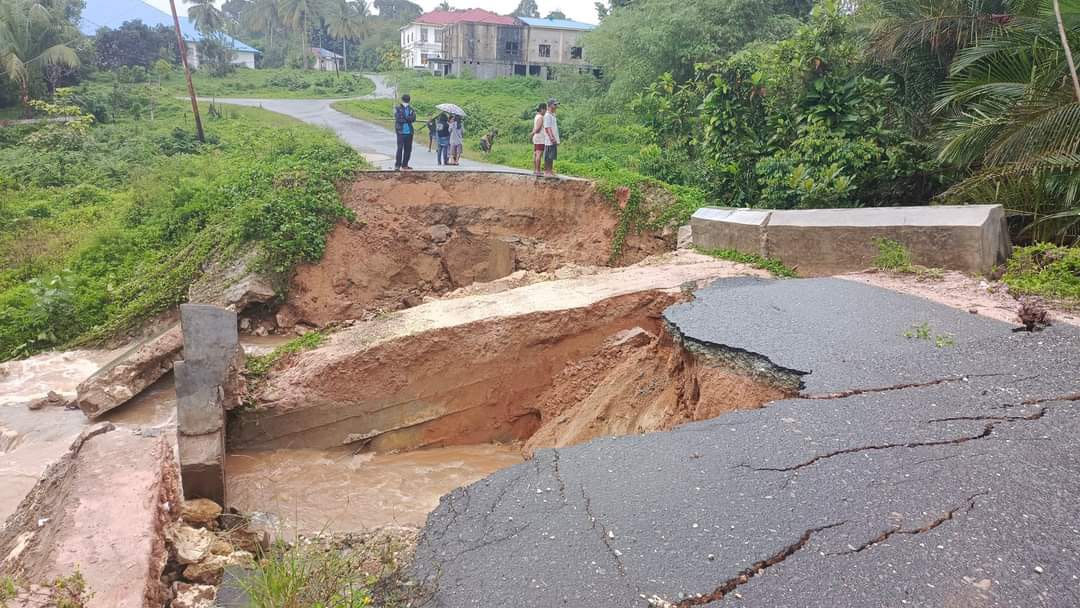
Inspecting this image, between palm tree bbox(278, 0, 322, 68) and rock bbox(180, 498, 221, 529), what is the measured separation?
175 ft

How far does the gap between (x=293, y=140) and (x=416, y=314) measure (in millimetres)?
10604

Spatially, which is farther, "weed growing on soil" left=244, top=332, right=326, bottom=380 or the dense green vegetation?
the dense green vegetation

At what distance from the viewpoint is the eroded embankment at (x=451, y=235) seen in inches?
520

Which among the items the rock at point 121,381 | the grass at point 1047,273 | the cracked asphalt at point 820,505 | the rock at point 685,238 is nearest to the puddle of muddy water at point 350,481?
the cracked asphalt at point 820,505

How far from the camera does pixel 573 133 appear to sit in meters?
23.3

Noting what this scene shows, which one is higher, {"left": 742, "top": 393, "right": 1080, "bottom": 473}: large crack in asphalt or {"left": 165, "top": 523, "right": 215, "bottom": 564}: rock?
{"left": 742, "top": 393, "right": 1080, "bottom": 473}: large crack in asphalt

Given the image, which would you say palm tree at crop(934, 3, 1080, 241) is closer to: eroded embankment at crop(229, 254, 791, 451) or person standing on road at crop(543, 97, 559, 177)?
eroded embankment at crop(229, 254, 791, 451)

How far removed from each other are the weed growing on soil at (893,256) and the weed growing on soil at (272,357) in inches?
238

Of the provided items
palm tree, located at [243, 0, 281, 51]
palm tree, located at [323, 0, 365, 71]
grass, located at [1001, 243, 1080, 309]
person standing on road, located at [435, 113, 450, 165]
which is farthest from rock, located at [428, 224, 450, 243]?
palm tree, located at [243, 0, 281, 51]

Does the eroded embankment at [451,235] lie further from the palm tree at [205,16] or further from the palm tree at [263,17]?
the palm tree at [263,17]

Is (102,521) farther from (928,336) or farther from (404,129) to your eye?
(404,129)

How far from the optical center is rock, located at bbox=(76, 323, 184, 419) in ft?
29.0

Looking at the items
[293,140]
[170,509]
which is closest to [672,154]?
[293,140]

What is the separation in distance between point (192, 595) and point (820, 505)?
3298 millimetres
